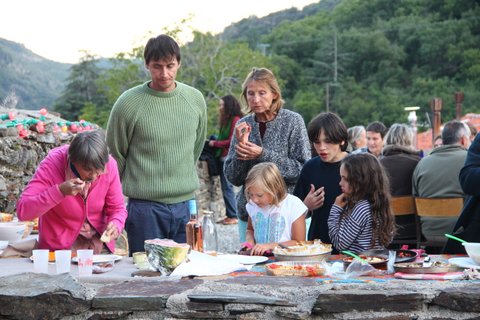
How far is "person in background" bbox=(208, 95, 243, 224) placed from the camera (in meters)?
9.46

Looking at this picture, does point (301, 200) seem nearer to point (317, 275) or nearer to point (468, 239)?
point (468, 239)

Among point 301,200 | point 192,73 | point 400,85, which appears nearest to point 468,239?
point 301,200

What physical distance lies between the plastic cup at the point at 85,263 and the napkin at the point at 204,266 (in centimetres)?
34

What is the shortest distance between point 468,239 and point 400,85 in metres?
45.7

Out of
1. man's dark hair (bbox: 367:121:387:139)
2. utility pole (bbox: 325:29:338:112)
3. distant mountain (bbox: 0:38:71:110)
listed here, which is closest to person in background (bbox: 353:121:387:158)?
man's dark hair (bbox: 367:121:387:139)

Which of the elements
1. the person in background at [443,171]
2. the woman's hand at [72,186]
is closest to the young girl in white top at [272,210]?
the woman's hand at [72,186]

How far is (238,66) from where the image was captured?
134 feet

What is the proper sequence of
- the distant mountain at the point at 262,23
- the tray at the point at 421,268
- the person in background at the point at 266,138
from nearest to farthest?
1. the tray at the point at 421,268
2. the person in background at the point at 266,138
3. the distant mountain at the point at 262,23

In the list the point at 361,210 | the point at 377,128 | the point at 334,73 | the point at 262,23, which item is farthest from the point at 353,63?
the point at 361,210

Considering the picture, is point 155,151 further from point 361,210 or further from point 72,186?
point 361,210

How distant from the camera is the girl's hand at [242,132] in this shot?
396cm

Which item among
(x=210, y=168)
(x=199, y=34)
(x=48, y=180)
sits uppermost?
(x=199, y=34)

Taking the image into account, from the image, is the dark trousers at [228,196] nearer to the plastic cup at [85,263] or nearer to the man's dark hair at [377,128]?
the man's dark hair at [377,128]

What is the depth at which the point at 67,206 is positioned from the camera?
11.2 feet
